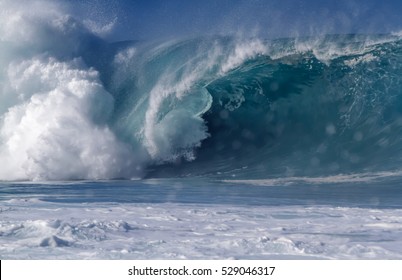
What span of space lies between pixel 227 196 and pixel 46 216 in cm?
334

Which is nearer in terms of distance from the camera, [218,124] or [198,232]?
[198,232]

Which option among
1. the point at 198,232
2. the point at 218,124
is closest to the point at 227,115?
the point at 218,124

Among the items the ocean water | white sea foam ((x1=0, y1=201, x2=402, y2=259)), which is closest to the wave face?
the ocean water

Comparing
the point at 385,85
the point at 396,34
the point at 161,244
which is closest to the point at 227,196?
the point at 161,244

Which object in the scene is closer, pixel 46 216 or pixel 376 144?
pixel 46 216

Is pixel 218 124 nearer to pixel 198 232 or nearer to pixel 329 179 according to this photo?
pixel 329 179

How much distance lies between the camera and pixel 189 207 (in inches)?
299

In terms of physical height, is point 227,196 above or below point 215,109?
below

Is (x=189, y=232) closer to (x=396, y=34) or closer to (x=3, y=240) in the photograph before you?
(x=3, y=240)

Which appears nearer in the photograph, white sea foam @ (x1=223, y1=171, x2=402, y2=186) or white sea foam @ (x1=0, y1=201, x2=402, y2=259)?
white sea foam @ (x1=0, y1=201, x2=402, y2=259)

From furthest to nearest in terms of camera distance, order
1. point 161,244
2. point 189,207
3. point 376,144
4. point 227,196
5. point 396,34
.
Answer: point 396,34, point 376,144, point 227,196, point 189,207, point 161,244

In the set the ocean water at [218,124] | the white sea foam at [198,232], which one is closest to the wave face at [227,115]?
the ocean water at [218,124]

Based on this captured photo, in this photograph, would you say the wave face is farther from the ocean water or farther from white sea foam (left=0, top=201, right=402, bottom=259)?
white sea foam (left=0, top=201, right=402, bottom=259)

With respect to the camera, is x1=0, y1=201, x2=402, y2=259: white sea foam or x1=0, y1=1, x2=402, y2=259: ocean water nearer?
x1=0, y1=201, x2=402, y2=259: white sea foam
